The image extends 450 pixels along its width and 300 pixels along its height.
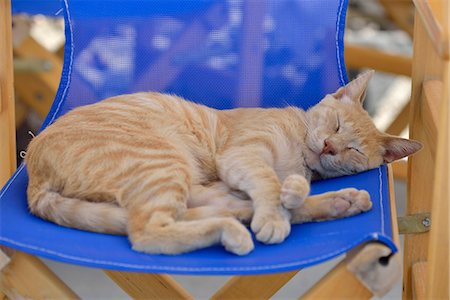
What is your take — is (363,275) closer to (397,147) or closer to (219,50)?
(397,147)

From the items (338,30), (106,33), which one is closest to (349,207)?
(338,30)

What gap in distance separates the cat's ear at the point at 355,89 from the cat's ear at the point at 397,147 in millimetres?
129

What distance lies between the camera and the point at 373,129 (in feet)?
5.78

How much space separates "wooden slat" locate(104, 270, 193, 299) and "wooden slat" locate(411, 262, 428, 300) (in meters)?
0.50

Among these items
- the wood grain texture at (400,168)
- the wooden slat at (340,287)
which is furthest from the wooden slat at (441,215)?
the wood grain texture at (400,168)

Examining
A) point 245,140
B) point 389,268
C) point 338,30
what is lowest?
point 389,268

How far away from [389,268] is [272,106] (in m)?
0.76

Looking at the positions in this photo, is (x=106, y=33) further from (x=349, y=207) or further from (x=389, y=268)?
(x=389, y=268)

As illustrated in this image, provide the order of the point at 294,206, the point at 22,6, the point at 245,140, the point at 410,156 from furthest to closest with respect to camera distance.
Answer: the point at 22,6
the point at 410,156
the point at 245,140
the point at 294,206

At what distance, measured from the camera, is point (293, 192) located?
1.44 meters

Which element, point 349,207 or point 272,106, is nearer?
point 349,207

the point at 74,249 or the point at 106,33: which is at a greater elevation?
the point at 106,33

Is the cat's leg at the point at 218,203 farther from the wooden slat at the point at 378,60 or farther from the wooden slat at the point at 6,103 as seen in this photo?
the wooden slat at the point at 378,60

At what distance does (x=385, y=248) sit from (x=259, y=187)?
1.03ft
